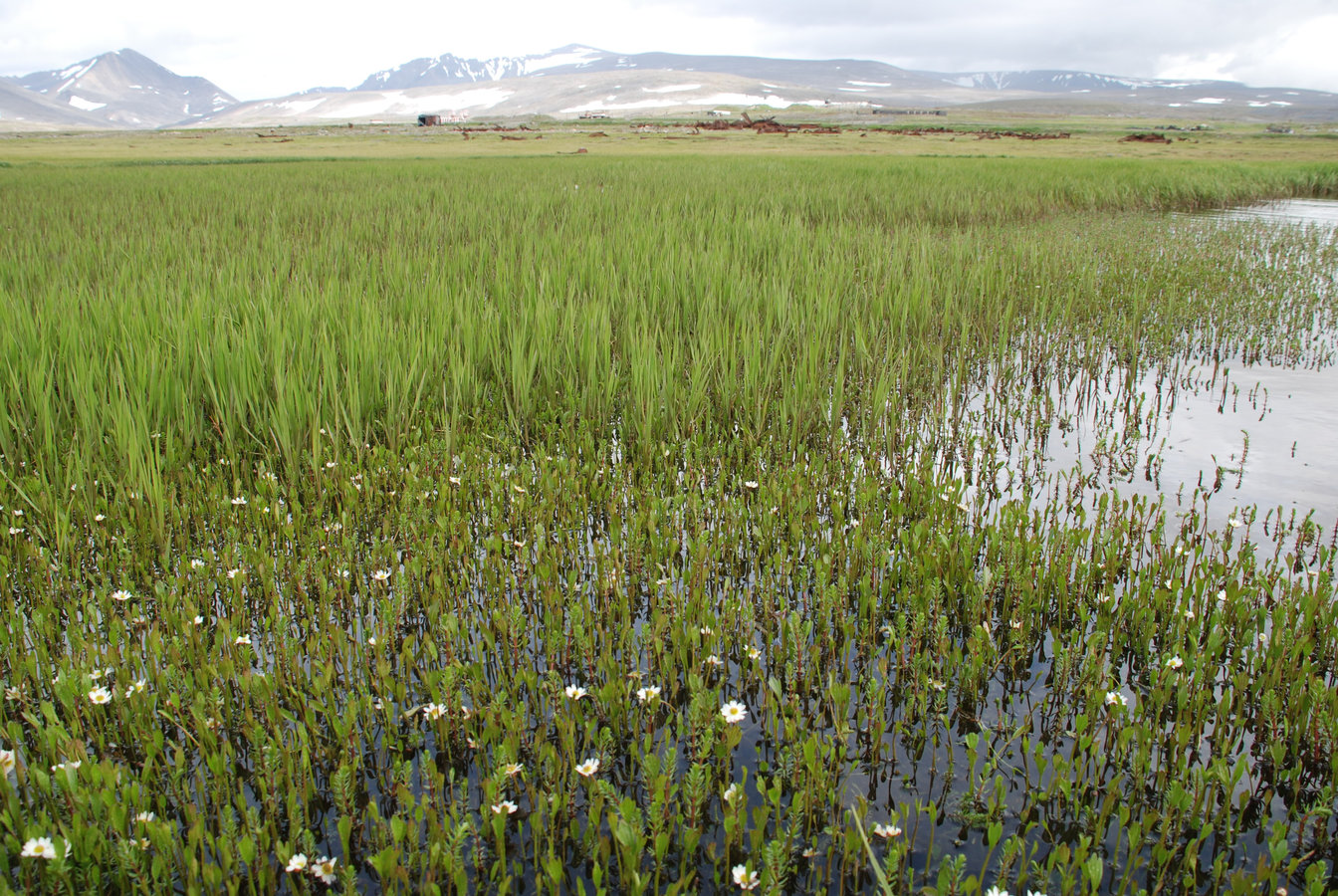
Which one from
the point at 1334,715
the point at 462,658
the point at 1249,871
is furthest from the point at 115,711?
the point at 1334,715

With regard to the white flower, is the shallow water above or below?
above

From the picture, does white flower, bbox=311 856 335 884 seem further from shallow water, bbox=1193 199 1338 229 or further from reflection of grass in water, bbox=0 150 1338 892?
shallow water, bbox=1193 199 1338 229

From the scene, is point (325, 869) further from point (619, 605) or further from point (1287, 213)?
point (1287, 213)

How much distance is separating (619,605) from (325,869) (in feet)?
4.06

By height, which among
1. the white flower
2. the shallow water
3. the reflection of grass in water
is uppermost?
the shallow water

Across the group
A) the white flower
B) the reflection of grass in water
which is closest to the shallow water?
the reflection of grass in water

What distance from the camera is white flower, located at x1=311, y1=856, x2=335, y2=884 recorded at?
169 cm

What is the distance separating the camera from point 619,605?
2.73m

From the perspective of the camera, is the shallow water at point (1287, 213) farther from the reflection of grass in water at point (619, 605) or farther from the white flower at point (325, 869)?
the white flower at point (325, 869)

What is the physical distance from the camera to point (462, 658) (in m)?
2.51

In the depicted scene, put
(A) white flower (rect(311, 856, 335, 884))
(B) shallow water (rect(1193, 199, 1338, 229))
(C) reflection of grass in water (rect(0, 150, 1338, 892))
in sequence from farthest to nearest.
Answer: (B) shallow water (rect(1193, 199, 1338, 229)) < (C) reflection of grass in water (rect(0, 150, 1338, 892)) < (A) white flower (rect(311, 856, 335, 884))

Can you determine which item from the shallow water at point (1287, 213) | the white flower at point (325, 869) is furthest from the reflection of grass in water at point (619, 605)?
the shallow water at point (1287, 213)

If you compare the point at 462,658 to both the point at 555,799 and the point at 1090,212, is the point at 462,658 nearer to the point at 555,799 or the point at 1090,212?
the point at 555,799

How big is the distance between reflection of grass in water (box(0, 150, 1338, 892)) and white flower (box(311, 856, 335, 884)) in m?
0.05
